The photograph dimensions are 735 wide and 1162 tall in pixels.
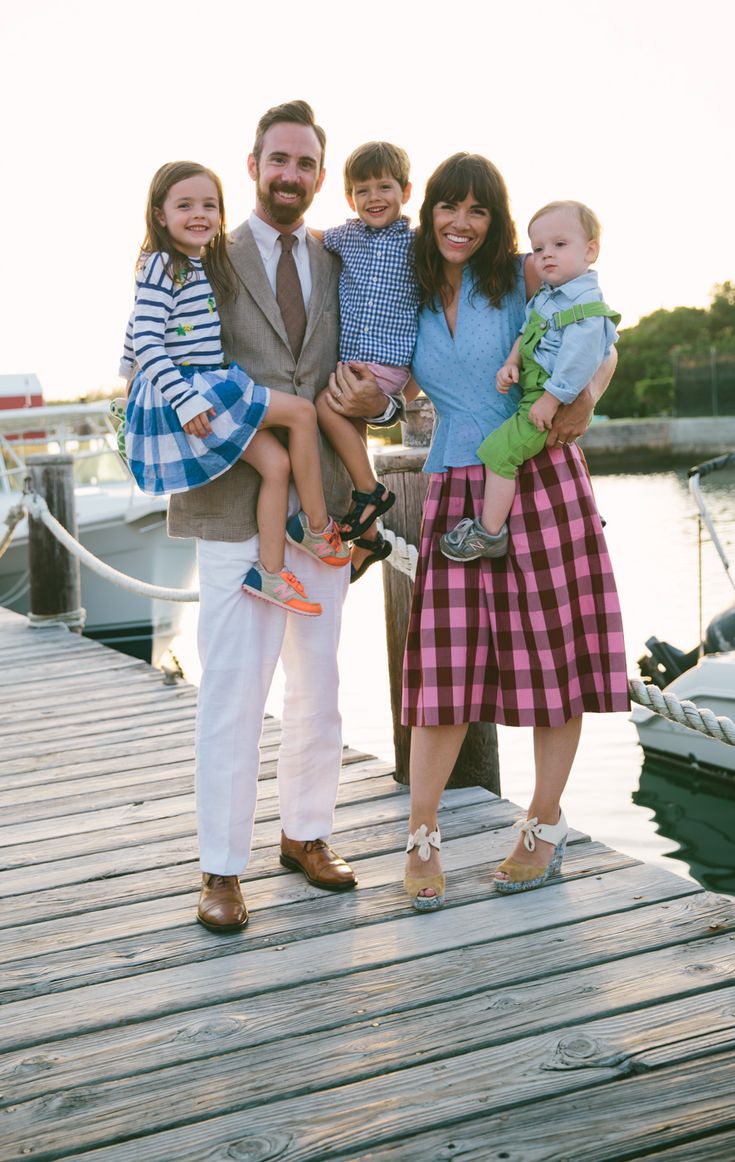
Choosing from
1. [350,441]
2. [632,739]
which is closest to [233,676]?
[350,441]

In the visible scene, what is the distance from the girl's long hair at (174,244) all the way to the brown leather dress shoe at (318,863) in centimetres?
132

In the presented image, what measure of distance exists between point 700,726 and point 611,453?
1550 inches

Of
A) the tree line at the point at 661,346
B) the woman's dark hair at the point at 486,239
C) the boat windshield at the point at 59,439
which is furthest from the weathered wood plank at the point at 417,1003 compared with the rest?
the tree line at the point at 661,346

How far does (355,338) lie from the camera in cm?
261

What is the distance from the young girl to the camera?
95.0 inches

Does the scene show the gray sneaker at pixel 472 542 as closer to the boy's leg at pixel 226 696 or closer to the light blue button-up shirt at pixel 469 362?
the light blue button-up shirt at pixel 469 362

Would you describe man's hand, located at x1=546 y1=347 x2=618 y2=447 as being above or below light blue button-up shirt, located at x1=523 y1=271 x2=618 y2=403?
below

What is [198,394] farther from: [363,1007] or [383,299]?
[363,1007]

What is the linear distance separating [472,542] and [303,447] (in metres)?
0.43

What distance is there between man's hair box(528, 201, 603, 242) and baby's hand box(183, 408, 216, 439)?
806 mm

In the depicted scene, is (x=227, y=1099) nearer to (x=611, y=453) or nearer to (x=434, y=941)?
(x=434, y=941)

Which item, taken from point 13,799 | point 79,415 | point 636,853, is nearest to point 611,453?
point 79,415

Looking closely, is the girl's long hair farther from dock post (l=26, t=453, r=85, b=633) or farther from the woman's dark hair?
dock post (l=26, t=453, r=85, b=633)

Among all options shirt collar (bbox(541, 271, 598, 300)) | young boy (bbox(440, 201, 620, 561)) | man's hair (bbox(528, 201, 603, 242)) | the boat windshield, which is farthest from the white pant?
the boat windshield
